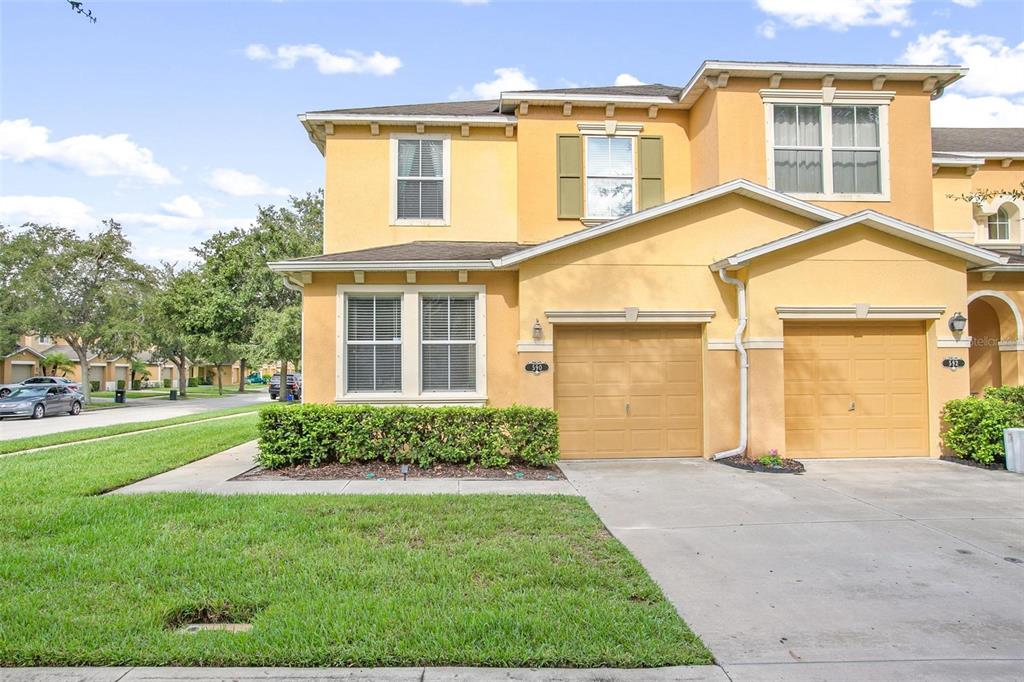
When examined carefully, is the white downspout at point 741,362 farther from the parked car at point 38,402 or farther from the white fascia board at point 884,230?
the parked car at point 38,402

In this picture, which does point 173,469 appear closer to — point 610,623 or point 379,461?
point 379,461

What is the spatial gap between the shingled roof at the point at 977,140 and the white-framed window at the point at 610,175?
6791 millimetres

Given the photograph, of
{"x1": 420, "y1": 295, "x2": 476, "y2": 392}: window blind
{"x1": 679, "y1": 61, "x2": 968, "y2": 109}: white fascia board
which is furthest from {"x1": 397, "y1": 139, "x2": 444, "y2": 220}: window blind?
{"x1": 679, "y1": 61, "x2": 968, "y2": 109}: white fascia board

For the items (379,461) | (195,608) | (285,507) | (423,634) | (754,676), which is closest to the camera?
(754,676)

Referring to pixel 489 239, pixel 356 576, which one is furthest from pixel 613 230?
pixel 356 576

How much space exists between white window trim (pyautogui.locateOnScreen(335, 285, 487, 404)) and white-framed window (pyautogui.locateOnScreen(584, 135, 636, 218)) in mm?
3167

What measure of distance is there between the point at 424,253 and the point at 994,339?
37.8 ft

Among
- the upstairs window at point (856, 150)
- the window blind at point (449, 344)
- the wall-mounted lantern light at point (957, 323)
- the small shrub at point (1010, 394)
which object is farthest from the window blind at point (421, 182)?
the small shrub at point (1010, 394)

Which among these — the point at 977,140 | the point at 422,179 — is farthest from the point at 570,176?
the point at 977,140

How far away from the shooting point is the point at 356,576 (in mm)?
4656

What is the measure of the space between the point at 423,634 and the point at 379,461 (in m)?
5.98

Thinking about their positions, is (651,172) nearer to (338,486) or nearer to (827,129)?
(827,129)

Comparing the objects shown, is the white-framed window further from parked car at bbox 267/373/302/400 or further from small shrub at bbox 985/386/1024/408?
parked car at bbox 267/373/302/400

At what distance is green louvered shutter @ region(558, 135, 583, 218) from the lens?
39.5 feet
